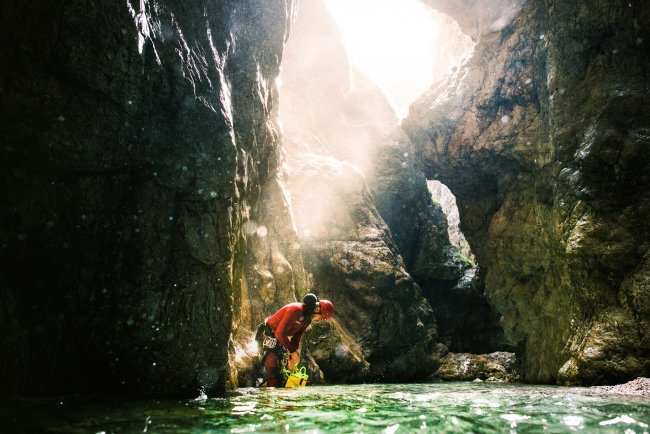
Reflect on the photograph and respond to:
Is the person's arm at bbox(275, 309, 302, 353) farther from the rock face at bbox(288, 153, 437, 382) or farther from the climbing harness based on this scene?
the rock face at bbox(288, 153, 437, 382)

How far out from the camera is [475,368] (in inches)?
703

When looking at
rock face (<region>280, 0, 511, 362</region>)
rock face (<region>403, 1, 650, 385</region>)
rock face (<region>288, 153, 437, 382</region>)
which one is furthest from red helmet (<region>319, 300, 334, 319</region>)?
rock face (<region>288, 153, 437, 382</region>)

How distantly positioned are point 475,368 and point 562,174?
11.7m

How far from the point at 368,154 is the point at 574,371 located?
20.6 metres

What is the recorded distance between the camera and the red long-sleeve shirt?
25.6 ft

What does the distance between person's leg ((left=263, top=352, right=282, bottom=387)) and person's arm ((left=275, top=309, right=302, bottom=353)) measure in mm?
472

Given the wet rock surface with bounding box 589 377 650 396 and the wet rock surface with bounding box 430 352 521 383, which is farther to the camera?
the wet rock surface with bounding box 430 352 521 383

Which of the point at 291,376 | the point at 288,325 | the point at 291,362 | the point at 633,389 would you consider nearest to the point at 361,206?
the point at 291,362

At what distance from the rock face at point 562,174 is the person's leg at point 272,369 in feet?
22.3

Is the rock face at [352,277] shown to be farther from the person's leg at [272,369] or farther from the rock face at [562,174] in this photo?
the person's leg at [272,369]

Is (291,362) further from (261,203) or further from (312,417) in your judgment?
(261,203)

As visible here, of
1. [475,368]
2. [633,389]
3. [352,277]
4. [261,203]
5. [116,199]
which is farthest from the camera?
[475,368]

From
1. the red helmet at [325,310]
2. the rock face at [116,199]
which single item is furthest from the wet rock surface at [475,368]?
the rock face at [116,199]

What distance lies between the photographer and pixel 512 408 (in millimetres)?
4285
